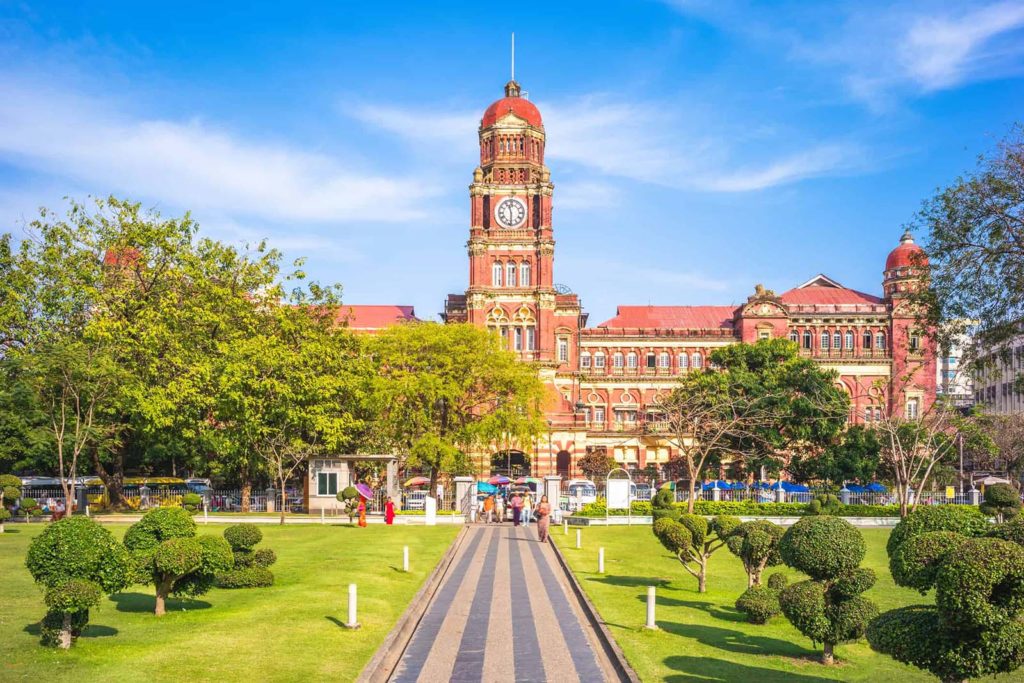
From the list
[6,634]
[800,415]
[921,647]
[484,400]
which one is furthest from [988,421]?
[6,634]

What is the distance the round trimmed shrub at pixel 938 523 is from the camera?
622 inches

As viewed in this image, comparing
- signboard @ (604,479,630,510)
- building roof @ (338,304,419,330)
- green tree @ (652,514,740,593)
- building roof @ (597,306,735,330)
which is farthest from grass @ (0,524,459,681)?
building roof @ (597,306,735,330)

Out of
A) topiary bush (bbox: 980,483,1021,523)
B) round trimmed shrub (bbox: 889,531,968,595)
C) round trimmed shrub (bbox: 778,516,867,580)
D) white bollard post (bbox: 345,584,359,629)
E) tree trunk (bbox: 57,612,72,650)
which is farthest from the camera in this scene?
topiary bush (bbox: 980,483,1021,523)

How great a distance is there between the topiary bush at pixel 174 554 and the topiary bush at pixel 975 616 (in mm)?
14578

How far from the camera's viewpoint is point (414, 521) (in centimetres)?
4819

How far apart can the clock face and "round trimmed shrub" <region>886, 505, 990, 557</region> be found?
221 feet

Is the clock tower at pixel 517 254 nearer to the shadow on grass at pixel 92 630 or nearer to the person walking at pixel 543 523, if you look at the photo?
the person walking at pixel 543 523

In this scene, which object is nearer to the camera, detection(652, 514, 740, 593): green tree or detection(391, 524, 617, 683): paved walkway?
detection(391, 524, 617, 683): paved walkway

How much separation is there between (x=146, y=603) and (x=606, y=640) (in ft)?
38.0

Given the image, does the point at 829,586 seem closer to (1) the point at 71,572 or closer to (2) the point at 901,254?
(1) the point at 71,572

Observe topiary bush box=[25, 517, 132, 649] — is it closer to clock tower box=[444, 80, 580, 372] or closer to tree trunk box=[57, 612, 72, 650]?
tree trunk box=[57, 612, 72, 650]

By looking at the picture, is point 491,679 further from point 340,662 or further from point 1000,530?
point 1000,530

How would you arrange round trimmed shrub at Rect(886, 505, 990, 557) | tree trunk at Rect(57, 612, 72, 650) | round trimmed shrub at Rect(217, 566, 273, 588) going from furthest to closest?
1. round trimmed shrub at Rect(217, 566, 273, 588)
2. tree trunk at Rect(57, 612, 72, 650)
3. round trimmed shrub at Rect(886, 505, 990, 557)

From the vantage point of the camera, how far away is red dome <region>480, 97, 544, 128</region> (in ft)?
274
